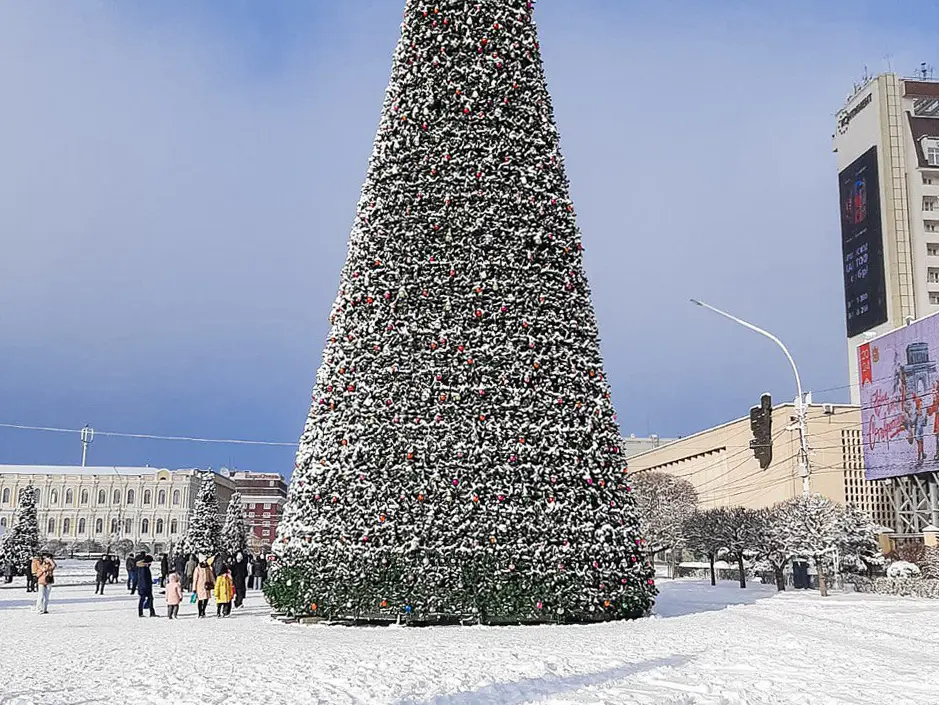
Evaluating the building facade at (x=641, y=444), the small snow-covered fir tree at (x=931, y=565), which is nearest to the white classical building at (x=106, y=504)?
the building facade at (x=641, y=444)

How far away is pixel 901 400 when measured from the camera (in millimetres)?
48062

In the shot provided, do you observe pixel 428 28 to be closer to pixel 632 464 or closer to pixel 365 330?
pixel 365 330

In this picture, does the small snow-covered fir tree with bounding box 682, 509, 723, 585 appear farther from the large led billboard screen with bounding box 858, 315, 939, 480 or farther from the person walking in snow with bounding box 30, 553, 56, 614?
the person walking in snow with bounding box 30, 553, 56, 614

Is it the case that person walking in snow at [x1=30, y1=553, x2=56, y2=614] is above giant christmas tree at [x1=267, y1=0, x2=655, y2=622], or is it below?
below

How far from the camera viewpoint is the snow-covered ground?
8039mm

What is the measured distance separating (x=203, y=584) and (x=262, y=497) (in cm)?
15828

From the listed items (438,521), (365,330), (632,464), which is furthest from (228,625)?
(632,464)

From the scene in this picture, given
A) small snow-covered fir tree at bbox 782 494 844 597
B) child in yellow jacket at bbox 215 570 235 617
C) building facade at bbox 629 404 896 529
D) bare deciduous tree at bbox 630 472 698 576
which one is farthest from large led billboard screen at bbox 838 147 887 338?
child in yellow jacket at bbox 215 570 235 617

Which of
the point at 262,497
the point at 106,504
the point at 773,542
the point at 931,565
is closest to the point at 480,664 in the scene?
the point at 931,565

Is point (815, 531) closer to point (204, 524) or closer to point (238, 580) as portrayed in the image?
point (238, 580)

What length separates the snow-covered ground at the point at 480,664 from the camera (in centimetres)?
804

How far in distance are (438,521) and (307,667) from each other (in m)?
4.46

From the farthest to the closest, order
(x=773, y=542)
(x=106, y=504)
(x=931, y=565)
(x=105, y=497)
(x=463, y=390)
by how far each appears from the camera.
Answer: (x=105, y=497) < (x=106, y=504) < (x=773, y=542) < (x=931, y=565) < (x=463, y=390)

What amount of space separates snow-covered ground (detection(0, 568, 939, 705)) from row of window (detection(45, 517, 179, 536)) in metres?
124
